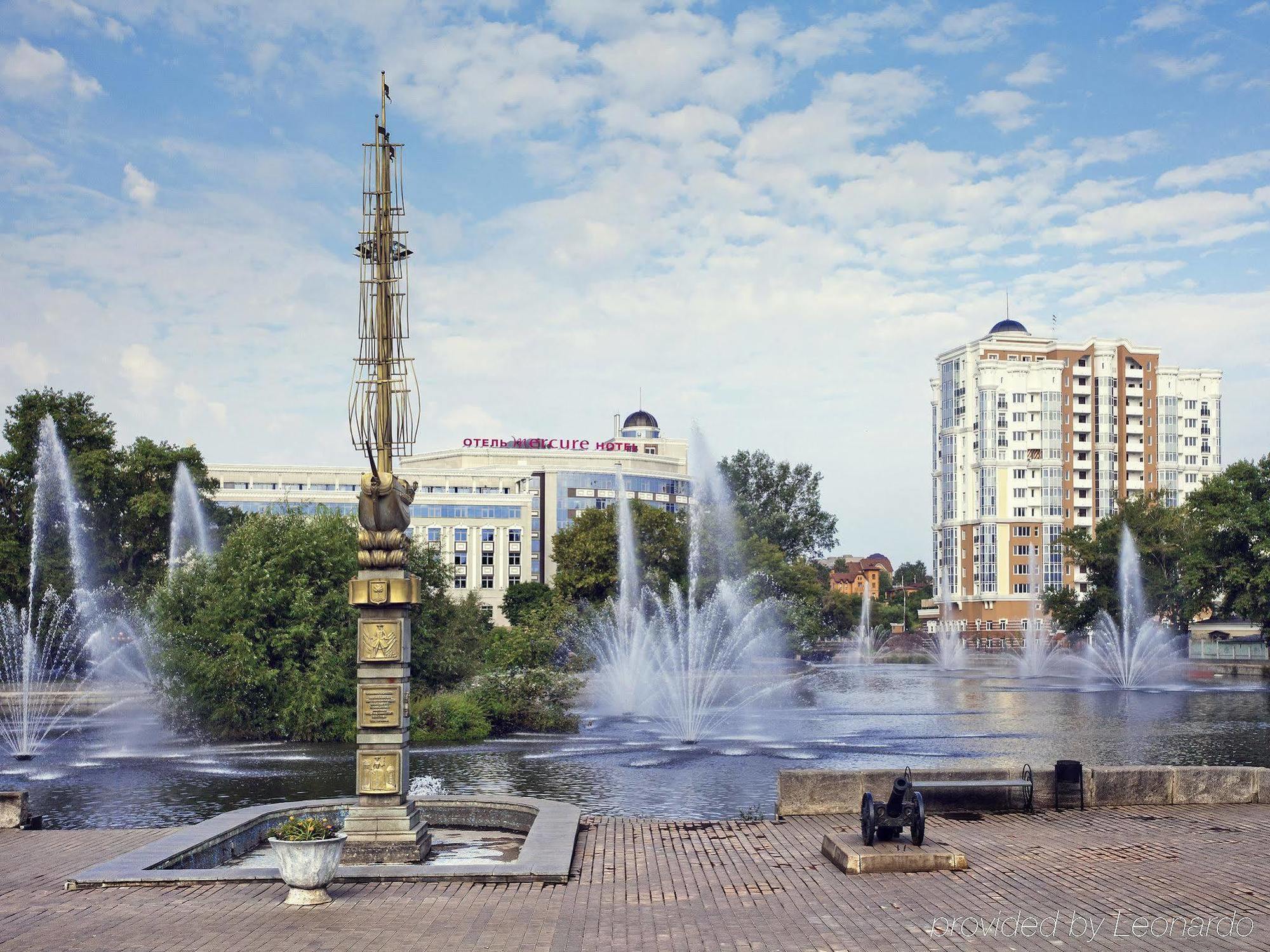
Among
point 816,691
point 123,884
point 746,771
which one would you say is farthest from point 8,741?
point 816,691

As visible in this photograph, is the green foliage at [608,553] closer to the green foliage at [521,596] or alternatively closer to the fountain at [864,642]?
the green foliage at [521,596]

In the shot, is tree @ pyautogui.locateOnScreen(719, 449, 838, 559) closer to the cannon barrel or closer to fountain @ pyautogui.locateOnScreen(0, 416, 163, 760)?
fountain @ pyautogui.locateOnScreen(0, 416, 163, 760)

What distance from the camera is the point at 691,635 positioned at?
49.5m

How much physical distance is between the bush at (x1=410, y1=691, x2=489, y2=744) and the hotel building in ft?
215

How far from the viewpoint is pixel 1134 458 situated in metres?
137

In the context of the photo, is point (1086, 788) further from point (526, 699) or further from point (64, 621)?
point (64, 621)

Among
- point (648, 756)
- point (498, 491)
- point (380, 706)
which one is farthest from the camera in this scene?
point (498, 491)

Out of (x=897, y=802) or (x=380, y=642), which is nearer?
(x=897, y=802)

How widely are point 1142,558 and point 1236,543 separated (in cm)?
1373

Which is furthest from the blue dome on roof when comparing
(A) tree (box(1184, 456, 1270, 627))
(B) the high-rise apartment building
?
(A) tree (box(1184, 456, 1270, 627))

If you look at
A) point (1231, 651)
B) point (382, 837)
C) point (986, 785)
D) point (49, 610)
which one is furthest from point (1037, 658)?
point (382, 837)

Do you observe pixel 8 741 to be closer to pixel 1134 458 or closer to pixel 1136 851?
pixel 1136 851

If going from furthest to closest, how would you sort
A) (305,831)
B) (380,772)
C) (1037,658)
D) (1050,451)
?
(1050,451) → (1037,658) → (380,772) → (305,831)

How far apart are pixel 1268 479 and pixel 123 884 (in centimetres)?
7234
